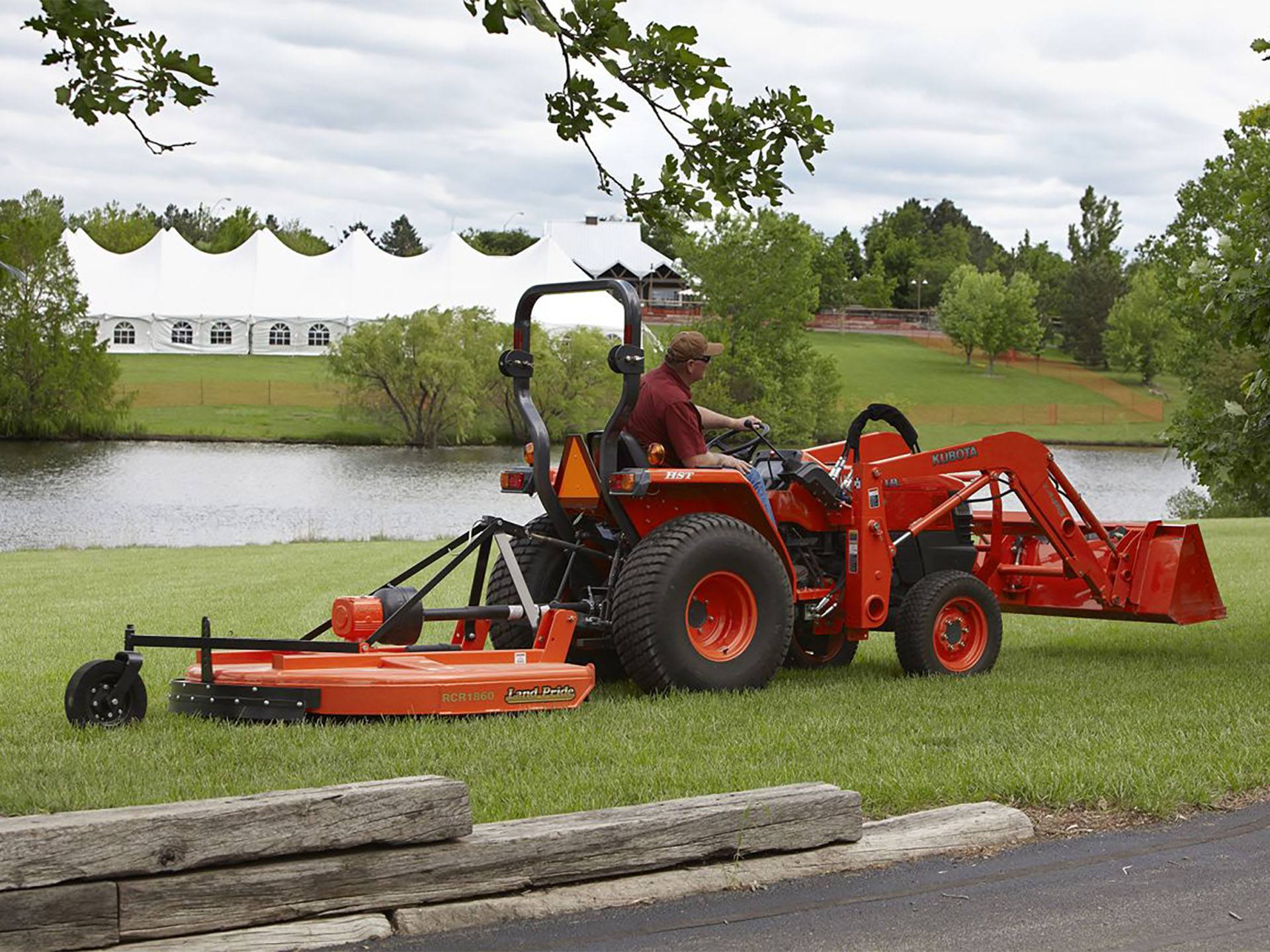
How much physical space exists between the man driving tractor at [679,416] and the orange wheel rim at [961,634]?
1.61 meters

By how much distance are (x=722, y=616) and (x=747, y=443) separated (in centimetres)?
153

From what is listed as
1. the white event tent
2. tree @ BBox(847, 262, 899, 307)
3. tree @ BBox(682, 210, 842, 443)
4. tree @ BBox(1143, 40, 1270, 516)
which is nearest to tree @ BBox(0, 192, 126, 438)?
the white event tent

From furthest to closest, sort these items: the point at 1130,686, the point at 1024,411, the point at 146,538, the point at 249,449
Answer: the point at 1024,411, the point at 249,449, the point at 146,538, the point at 1130,686

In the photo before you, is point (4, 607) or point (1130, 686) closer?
point (1130, 686)

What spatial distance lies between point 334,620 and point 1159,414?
82054 millimetres

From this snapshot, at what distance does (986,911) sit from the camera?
544 cm

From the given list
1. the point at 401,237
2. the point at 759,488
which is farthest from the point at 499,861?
the point at 401,237

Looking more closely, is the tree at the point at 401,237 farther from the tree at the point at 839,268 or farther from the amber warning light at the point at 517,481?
the amber warning light at the point at 517,481

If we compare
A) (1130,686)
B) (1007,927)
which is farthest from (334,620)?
(1130,686)

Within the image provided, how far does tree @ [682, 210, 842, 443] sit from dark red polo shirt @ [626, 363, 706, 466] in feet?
170

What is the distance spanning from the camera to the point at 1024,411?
277 feet

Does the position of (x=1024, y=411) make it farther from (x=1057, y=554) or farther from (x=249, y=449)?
(x=1057, y=554)

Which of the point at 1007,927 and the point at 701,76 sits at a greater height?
the point at 701,76

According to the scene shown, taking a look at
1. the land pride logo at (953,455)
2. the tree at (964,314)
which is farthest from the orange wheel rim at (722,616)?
the tree at (964,314)
